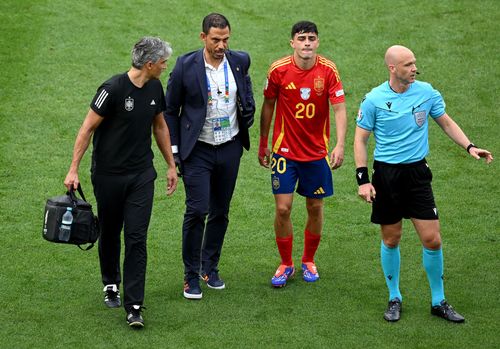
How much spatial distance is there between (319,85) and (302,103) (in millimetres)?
196

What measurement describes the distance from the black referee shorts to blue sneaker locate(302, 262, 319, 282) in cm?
110

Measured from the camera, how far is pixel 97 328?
795 cm

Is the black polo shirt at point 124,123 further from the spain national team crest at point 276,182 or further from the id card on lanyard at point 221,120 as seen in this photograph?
the spain national team crest at point 276,182

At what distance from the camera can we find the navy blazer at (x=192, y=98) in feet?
27.6

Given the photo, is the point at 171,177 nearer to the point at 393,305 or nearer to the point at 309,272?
the point at 309,272

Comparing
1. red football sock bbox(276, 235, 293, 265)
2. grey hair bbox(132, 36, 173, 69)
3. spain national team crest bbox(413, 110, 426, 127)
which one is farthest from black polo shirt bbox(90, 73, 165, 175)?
spain national team crest bbox(413, 110, 426, 127)

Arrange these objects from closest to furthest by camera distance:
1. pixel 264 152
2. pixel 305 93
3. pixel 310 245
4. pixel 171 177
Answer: pixel 171 177 → pixel 305 93 → pixel 264 152 → pixel 310 245

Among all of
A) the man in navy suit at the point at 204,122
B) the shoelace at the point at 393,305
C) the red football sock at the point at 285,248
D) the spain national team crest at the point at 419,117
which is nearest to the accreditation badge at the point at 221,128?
the man in navy suit at the point at 204,122

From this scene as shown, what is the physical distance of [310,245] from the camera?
9055 millimetres

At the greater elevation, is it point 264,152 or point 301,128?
point 301,128

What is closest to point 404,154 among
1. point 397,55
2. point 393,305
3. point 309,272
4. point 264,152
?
point 397,55

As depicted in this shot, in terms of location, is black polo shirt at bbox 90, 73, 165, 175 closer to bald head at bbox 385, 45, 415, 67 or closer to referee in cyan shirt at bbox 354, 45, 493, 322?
referee in cyan shirt at bbox 354, 45, 493, 322

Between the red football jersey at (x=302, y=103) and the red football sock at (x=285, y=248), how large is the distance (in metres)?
0.69

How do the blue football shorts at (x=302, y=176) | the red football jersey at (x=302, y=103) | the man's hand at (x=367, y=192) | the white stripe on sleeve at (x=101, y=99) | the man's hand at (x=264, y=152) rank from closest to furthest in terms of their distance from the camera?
the white stripe on sleeve at (x=101, y=99), the man's hand at (x=367, y=192), the red football jersey at (x=302, y=103), the blue football shorts at (x=302, y=176), the man's hand at (x=264, y=152)
